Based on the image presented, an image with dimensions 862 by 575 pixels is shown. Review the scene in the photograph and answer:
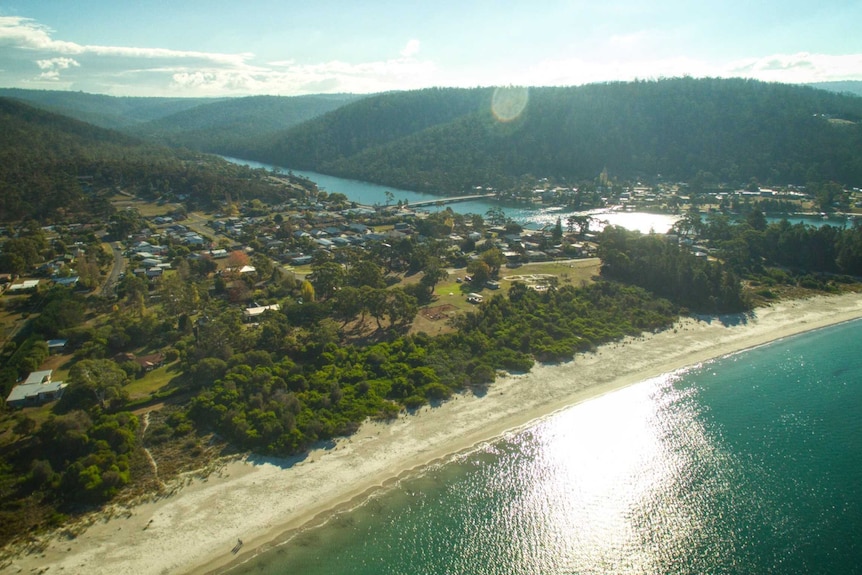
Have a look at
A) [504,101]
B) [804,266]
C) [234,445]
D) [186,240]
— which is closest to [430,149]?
[504,101]

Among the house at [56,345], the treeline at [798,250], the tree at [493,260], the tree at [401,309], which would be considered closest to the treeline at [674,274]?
the treeline at [798,250]

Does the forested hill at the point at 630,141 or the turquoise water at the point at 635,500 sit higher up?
the forested hill at the point at 630,141

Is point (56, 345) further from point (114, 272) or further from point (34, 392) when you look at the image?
point (114, 272)

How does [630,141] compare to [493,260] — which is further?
[630,141]

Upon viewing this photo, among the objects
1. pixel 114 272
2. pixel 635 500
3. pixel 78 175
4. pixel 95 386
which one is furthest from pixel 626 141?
pixel 95 386

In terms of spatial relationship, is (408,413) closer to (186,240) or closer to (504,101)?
(186,240)

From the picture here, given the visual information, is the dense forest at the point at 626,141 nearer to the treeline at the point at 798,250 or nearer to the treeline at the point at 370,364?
the treeline at the point at 798,250
